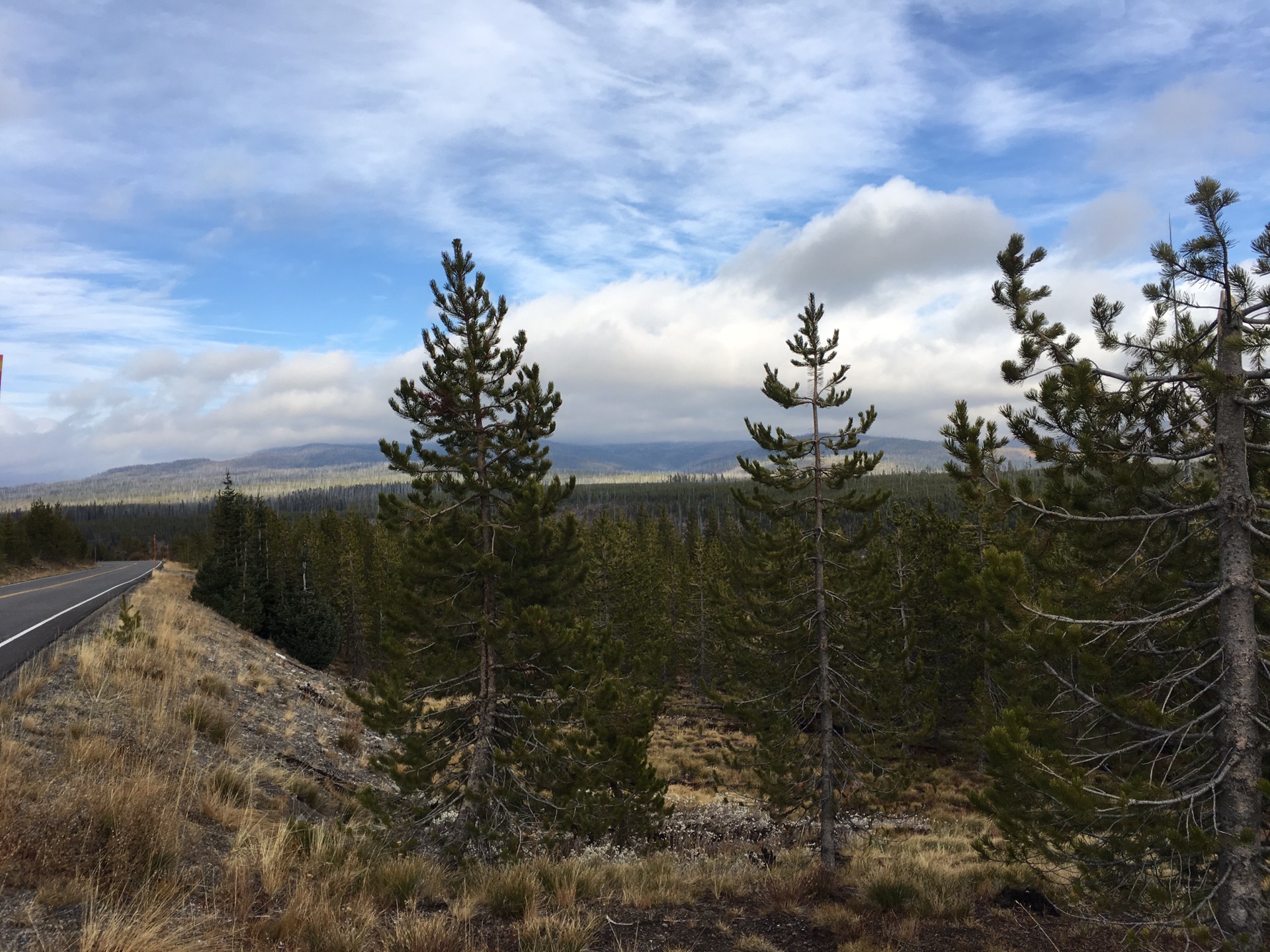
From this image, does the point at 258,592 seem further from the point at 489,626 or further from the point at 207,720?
the point at 489,626

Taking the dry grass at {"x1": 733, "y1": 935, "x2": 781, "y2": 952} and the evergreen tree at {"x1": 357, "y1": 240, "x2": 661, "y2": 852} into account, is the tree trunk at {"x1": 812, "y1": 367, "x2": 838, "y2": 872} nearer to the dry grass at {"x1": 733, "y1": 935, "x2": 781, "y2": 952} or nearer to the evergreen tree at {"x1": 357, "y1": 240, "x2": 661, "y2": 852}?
the evergreen tree at {"x1": 357, "y1": 240, "x2": 661, "y2": 852}

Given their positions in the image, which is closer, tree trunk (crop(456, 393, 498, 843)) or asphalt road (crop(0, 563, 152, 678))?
tree trunk (crop(456, 393, 498, 843))

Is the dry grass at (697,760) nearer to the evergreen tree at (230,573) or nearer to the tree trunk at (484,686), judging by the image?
the tree trunk at (484,686)

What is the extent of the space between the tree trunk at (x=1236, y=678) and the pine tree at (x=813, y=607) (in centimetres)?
764

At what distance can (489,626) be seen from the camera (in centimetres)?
959

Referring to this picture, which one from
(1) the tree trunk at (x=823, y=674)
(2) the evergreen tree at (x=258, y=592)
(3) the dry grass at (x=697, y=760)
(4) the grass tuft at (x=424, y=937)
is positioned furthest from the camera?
(2) the evergreen tree at (x=258, y=592)

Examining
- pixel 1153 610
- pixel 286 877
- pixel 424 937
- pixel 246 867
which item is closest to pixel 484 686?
pixel 286 877

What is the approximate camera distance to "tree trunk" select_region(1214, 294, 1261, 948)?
200 inches

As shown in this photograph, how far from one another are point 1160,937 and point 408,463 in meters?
10.9

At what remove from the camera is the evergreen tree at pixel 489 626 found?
387 inches

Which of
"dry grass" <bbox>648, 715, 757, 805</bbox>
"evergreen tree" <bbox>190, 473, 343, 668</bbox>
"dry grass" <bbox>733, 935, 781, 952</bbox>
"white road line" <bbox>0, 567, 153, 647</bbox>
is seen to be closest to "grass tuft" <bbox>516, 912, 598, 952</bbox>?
"dry grass" <bbox>733, 935, 781, 952</bbox>

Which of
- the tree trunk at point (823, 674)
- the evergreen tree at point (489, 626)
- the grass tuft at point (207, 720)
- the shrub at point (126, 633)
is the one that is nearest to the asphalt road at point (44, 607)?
the shrub at point (126, 633)

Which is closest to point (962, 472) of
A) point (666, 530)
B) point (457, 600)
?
point (457, 600)

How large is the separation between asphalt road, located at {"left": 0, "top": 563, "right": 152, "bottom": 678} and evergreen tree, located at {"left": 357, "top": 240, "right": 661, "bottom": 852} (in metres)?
7.10
